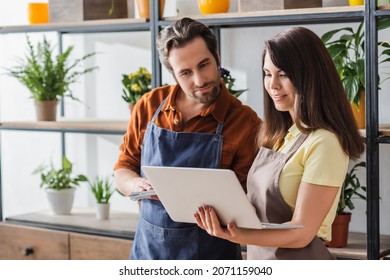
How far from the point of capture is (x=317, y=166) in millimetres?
2107

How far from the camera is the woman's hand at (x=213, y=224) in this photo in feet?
7.20

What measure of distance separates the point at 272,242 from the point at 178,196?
290 millimetres

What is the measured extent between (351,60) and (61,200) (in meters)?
1.61

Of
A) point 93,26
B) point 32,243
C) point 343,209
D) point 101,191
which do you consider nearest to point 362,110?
point 343,209

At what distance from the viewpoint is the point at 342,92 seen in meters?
2.17

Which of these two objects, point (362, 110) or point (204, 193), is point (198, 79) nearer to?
point (204, 193)

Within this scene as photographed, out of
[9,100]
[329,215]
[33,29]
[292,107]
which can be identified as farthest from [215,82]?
[9,100]

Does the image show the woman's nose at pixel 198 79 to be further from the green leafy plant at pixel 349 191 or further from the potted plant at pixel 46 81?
the potted plant at pixel 46 81

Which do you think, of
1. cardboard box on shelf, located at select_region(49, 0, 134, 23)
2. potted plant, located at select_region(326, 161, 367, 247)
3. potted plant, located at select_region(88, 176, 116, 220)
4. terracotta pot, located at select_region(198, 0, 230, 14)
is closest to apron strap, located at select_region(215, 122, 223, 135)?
potted plant, located at select_region(326, 161, 367, 247)

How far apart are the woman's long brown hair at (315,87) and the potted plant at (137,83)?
156 cm

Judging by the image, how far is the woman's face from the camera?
2.19m

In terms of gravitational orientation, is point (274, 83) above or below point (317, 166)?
above

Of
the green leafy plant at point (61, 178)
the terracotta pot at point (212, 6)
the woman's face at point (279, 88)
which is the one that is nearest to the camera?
the woman's face at point (279, 88)

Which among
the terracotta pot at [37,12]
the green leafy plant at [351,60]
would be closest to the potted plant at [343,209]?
the green leafy plant at [351,60]
